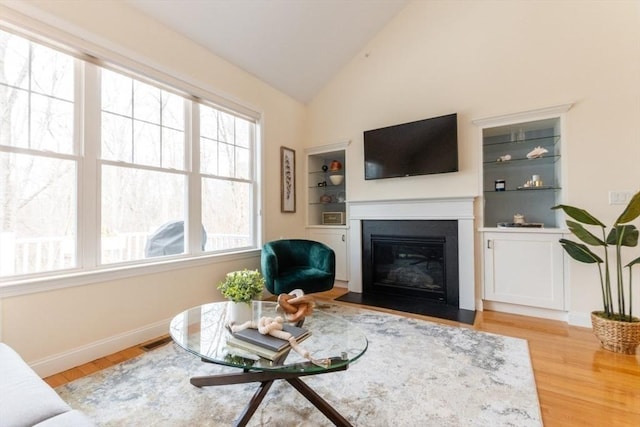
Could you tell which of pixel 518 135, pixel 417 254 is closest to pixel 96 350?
pixel 417 254

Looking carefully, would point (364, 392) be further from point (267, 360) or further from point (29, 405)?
point (29, 405)

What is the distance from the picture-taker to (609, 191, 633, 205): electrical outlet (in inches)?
99.0

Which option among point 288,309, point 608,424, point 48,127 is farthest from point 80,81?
point 608,424

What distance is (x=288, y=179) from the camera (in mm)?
4141

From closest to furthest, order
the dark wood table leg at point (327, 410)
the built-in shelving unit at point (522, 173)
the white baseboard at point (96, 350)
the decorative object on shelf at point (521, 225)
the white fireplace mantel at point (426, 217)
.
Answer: the dark wood table leg at point (327, 410), the white baseboard at point (96, 350), the decorative object on shelf at point (521, 225), the built-in shelving unit at point (522, 173), the white fireplace mantel at point (426, 217)

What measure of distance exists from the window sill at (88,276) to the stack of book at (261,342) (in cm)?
145

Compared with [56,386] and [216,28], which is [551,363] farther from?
[216,28]

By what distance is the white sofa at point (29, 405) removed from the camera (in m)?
0.85

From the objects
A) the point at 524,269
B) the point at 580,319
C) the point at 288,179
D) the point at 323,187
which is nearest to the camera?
the point at 580,319

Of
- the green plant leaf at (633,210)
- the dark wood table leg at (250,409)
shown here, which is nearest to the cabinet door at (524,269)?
the green plant leaf at (633,210)

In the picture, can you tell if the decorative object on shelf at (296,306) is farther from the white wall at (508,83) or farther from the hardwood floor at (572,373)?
the white wall at (508,83)

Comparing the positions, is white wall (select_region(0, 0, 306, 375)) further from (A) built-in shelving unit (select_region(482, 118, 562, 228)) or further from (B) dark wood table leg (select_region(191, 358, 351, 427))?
(A) built-in shelving unit (select_region(482, 118, 562, 228))

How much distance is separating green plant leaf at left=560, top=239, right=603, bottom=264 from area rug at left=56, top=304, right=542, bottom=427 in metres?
0.94

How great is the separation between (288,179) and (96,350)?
2.80 meters
